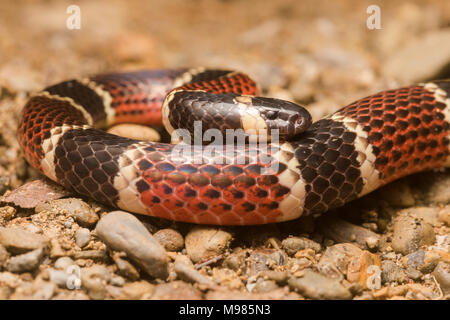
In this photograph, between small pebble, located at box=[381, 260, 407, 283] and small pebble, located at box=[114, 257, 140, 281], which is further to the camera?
small pebble, located at box=[381, 260, 407, 283]

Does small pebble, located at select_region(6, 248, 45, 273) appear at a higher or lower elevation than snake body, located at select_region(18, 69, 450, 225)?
lower

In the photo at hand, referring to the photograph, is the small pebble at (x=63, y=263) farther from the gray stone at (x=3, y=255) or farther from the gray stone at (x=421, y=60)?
the gray stone at (x=421, y=60)

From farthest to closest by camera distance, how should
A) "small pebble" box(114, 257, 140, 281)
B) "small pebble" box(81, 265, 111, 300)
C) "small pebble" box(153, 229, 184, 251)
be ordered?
"small pebble" box(153, 229, 184, 251), "small pebble" box(114, 257, 140, 281), "small pebble" box(81, 265, 111, 300)

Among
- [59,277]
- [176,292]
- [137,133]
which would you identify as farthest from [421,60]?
[59,277]

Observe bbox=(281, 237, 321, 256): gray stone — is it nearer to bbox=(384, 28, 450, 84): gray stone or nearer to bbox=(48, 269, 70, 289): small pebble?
bbox=(48, 269, 70, 289): small pebble

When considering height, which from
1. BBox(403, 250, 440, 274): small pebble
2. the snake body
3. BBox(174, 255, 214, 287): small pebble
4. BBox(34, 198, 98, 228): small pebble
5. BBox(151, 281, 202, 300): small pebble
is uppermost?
the snake body

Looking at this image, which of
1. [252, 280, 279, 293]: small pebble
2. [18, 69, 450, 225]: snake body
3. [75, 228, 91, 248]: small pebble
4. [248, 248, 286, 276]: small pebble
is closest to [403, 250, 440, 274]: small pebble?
[18, 69, 450, 225]: snake body

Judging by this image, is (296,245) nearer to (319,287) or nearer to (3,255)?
(319,287)
